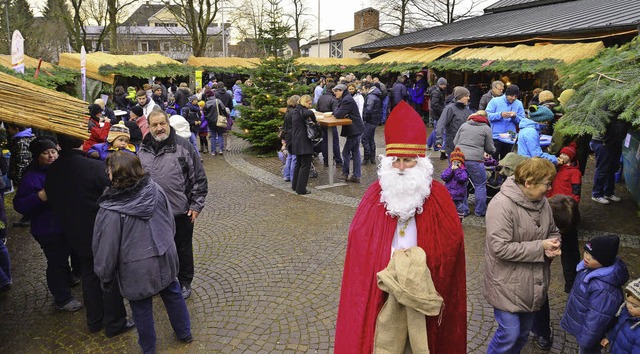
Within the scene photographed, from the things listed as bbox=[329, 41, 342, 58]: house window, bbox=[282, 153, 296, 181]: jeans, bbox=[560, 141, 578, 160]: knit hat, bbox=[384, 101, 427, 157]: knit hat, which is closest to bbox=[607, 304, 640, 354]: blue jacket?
bbox=[384, 101, 427, 157]: knit hat

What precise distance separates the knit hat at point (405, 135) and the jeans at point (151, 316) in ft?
7.88

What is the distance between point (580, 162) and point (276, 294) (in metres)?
4.81

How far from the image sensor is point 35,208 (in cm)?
467

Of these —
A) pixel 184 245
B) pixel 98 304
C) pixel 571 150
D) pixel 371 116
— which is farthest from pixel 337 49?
pixel 98 304

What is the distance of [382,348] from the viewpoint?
2586 mm

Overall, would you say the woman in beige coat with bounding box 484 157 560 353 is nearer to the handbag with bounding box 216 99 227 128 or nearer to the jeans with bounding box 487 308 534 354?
the jeans with bounding box 487 308 534 354

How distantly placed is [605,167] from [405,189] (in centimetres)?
681

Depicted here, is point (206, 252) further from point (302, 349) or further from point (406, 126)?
point (406, 126)

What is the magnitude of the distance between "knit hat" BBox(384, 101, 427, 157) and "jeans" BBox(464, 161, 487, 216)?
4825 millimetres

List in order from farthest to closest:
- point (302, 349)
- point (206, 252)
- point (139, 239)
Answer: point (206, 252) < point (302, 349) < point (139, 239)

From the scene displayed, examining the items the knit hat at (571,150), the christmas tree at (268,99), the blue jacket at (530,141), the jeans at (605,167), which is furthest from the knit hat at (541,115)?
the christmas tree at (268,99)

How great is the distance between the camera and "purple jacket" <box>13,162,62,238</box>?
4641mm

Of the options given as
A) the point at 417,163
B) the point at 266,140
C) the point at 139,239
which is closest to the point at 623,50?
the point at 417,163

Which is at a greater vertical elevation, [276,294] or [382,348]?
[382,348]
